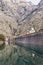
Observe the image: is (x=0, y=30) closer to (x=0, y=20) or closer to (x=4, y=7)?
(x=0, y=20)

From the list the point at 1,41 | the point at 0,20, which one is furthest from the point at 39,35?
the point at 0,20

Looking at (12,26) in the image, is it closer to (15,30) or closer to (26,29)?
(15,30)

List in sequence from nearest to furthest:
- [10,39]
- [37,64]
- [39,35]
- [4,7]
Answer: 1. [37,64]
2. [39,35]
3. [10,39]
4. [4,7]

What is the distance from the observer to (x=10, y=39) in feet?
372

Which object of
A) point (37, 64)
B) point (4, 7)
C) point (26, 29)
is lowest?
point (37, 64)

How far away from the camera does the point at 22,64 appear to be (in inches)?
989

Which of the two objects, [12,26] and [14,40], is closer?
[14,40]

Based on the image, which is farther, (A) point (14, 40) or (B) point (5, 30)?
(B) point (5, 30)

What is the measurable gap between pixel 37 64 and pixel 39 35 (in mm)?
43289

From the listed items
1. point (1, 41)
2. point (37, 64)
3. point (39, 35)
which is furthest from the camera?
point (1, 41)

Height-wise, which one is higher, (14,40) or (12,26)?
(12,26)

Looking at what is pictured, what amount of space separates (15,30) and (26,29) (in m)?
21.4

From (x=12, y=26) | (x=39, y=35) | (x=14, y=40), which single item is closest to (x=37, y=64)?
(x=39, y=35)

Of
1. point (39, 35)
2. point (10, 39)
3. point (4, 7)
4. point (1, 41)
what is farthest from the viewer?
point (4, 7)
